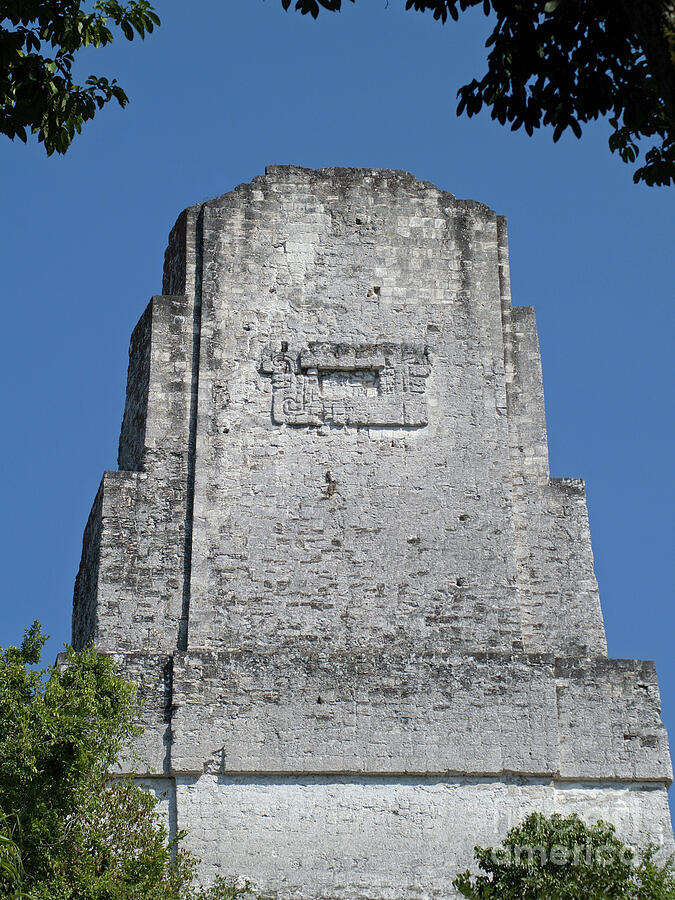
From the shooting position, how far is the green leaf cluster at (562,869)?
37.9ft

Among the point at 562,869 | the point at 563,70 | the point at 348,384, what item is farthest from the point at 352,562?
the point at 563,70

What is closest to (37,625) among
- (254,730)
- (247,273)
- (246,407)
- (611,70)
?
(254,730)

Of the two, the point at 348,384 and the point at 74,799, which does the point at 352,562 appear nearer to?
the point at 348,384

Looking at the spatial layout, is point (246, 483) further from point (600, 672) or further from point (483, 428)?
point (600, 672)

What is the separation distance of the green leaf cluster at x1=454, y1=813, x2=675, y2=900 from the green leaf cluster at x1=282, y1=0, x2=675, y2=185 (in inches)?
218

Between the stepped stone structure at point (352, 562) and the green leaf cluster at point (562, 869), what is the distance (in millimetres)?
1825

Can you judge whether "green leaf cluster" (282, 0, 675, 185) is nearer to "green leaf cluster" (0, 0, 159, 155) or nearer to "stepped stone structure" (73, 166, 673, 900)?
"green leaf cluster" (0, 0, 159, 155)

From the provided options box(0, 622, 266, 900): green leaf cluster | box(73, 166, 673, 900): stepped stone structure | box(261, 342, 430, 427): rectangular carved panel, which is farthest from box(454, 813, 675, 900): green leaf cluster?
box(261, 342, 430, 427): rectangular carved panel

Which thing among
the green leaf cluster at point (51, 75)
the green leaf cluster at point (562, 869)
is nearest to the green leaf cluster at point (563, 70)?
the green leaf cluster at point (51, 75)

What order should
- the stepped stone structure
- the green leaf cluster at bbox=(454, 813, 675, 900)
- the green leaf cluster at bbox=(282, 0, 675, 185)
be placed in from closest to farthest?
the green leaf cluster at bbox=(282, 0, 675, 185) < the green leaf cluster at bbox=(454, 813, 675, 900) < the stepped stone structure

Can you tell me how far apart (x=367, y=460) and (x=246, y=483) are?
4.31 ft

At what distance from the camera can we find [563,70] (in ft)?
29.0

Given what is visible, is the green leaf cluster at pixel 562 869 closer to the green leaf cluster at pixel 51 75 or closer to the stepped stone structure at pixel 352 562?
the stepped stone structure at pixel 352 562

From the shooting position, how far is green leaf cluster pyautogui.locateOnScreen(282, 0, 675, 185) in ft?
28.0
